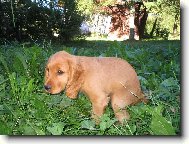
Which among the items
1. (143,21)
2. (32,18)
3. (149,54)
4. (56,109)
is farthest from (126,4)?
(56,109)

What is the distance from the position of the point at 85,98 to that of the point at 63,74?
0.17 meters

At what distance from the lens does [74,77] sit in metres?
1.55

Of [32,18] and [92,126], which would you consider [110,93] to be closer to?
[92,126]

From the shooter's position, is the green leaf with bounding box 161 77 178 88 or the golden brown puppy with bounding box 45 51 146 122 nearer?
the golden brown puppy with bounding box 45 51 146 122

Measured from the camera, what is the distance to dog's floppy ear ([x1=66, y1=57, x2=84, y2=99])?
5.09 feet

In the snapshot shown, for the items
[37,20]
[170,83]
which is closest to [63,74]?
[37,20]

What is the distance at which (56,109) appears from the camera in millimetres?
1697

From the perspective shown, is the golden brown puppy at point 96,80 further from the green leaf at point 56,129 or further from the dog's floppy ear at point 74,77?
the green leaf at point 56,129

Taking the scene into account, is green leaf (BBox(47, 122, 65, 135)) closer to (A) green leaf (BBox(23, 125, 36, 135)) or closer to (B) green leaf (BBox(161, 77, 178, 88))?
(A) green leaf (BBox(23, 125, 36, 135))

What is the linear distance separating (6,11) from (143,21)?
55 centimetres

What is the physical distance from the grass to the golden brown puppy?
0.04m

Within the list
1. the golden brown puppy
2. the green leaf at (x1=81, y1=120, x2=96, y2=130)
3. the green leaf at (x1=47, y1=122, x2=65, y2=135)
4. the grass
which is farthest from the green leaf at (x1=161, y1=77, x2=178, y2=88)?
the green leaf at (x1=47, y1=122, x2=65, y2=135)

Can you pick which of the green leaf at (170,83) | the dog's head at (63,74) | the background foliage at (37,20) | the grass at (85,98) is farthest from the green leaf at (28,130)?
the green leaf at (170,83)

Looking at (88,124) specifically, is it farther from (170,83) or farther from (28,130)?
(170,83)
